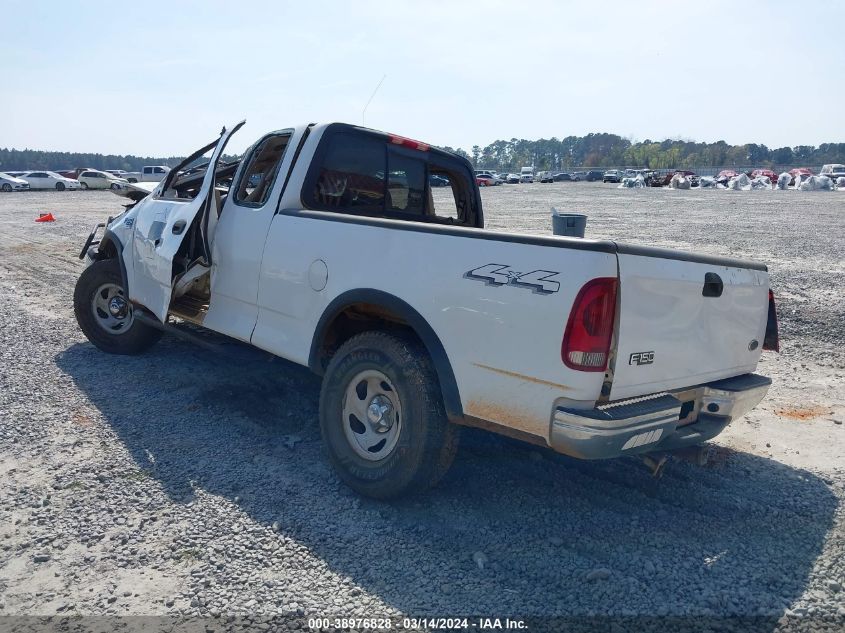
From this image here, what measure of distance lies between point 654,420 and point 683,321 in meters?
0.56

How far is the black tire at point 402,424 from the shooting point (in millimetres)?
3375

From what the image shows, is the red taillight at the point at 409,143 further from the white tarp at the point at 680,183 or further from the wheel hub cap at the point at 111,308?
the white tarp at the point at 680,183

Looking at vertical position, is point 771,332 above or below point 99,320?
above

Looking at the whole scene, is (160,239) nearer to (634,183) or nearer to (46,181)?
(46,181)

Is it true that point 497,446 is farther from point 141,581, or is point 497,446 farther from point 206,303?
point 206,303

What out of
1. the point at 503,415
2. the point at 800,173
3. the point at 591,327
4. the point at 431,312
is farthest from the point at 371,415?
the point at 800,173

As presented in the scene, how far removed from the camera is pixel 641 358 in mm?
3055

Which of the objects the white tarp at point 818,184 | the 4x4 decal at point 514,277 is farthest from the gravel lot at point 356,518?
the white tarp at point 818,184

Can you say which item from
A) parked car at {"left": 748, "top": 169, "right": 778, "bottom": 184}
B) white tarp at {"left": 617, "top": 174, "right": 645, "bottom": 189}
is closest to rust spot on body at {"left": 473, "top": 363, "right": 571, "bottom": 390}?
white tarp at {"left": 617, "top": 174, "right": 645, "bottom": 189}

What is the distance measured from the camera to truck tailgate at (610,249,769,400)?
9.71 feet

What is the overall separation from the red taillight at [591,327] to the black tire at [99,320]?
4665 mm

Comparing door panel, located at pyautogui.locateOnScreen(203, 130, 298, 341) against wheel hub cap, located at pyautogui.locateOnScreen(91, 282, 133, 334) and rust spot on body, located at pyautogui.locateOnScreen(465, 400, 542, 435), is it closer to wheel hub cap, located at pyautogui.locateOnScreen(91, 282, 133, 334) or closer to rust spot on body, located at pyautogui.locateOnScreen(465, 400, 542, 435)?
wheel hub cap, located at pyautogui.locateOnScreen(91, 282, 133, 334)

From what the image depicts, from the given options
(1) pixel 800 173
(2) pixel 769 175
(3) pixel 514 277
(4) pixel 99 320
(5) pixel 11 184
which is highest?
(1) pixel 800 173

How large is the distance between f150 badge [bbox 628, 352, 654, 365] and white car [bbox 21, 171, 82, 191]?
5514cm
